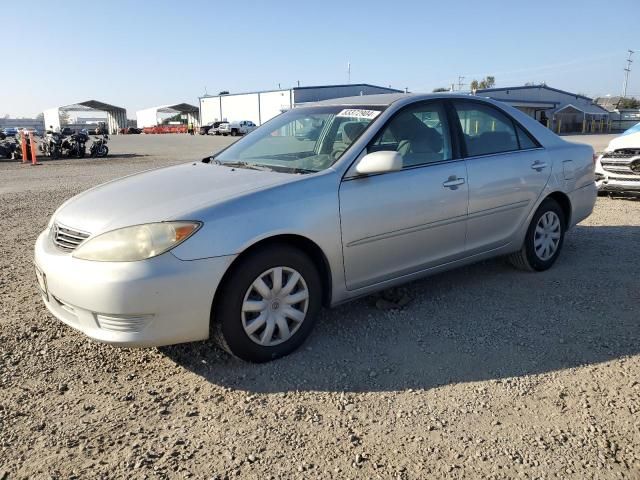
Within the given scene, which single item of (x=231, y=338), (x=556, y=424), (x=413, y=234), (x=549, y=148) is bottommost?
(x=556, y=424)

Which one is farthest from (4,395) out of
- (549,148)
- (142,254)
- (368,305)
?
(549,148)

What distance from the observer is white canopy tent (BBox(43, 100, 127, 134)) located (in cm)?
8144

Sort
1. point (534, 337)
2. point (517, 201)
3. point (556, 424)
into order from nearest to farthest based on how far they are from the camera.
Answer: point (556, 424)
point (534, 337)
point (517, 201)

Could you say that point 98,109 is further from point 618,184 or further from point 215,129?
point 618,184

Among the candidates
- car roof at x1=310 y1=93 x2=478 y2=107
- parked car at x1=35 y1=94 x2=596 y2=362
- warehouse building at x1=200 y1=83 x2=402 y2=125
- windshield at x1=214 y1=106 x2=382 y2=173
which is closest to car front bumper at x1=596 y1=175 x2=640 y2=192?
parked car at x1=35 y1=94 x2=596 y2=362

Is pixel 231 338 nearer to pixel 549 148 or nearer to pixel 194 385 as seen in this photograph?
pixel 194 385

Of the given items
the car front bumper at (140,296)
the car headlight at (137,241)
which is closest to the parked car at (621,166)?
the car front bumper at (140,296)

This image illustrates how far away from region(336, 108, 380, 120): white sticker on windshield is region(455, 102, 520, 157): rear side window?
83cm

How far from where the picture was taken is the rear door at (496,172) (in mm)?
4238

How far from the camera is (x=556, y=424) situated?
2.67m

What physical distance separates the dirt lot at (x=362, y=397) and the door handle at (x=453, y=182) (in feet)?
3.01

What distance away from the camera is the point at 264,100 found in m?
59.1

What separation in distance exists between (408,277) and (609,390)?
1.43 m

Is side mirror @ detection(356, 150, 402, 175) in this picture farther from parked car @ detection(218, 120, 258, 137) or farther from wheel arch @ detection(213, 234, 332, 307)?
parked car @ detection(218, 120, 258, 137)
